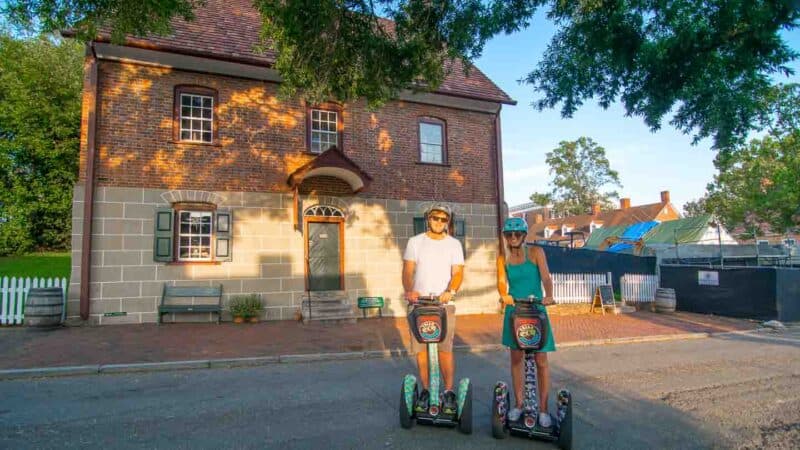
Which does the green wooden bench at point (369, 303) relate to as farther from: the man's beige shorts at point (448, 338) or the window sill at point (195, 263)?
the man's beige shorts at point (448, 338)

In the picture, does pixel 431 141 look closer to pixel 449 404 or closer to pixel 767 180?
pixel 449 404

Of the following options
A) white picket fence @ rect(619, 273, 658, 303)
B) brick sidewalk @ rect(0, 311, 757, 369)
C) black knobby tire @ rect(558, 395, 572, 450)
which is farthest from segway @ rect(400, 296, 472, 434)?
white picket fence @ rect(619, 273, 658, 303)

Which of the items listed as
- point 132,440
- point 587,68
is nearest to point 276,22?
point 587,68

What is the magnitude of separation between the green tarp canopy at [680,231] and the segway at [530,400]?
24144mm

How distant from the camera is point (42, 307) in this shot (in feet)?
33.0

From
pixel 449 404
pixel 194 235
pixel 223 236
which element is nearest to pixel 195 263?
pixel 194 235

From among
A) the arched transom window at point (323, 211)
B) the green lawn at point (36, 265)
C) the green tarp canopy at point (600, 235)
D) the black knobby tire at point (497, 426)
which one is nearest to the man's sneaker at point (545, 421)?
the black knobby tire at point (497, 426)

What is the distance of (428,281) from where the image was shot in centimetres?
418

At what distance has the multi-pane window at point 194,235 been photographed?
11805 mm

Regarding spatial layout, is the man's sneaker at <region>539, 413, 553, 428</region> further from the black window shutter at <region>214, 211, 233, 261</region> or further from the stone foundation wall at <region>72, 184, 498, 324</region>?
the black window shutter at <region>214, 211, 233, 261</region>

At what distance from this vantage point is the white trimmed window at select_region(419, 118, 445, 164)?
14523 mm

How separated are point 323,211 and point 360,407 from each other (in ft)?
28.3

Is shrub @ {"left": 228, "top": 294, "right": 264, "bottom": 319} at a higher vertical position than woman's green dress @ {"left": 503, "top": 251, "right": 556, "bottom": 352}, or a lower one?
lower

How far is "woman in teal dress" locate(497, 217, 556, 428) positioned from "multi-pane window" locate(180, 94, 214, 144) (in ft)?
32.4
